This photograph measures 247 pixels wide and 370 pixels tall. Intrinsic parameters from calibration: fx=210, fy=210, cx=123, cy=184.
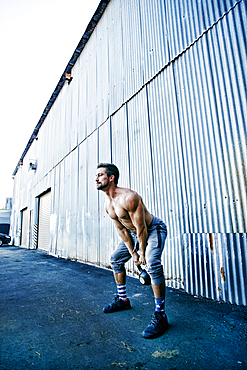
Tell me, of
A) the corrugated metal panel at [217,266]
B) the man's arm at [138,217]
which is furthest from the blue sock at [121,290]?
the corrugated metal panel at [217,266]

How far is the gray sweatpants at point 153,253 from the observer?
6.91 feet

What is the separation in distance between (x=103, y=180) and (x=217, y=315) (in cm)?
197

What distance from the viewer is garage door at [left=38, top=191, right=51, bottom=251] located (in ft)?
38.4

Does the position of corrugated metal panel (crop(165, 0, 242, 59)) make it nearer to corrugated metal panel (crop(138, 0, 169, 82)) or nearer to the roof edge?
corrugated metal panel (crop(138, 0, 169, 82))

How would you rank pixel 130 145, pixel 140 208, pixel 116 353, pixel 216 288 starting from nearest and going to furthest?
pixel 116 353 < pixel 140 208 < pixel 216 288 < pixel 130 145

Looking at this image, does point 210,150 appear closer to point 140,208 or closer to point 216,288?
point 140,208

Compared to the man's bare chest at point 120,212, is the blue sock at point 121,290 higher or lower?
lower

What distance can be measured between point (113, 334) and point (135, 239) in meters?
0.99

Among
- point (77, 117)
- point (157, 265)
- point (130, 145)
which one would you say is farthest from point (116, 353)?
point (77, 117)

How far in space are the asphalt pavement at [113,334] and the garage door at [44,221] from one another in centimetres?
890

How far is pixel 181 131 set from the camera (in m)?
3.66

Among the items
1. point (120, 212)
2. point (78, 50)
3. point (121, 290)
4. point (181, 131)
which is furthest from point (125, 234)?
point (78, 50)

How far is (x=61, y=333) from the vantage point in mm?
1932

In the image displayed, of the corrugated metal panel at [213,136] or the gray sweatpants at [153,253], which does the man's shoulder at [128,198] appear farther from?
the corrugated metal panel at [213,136]
